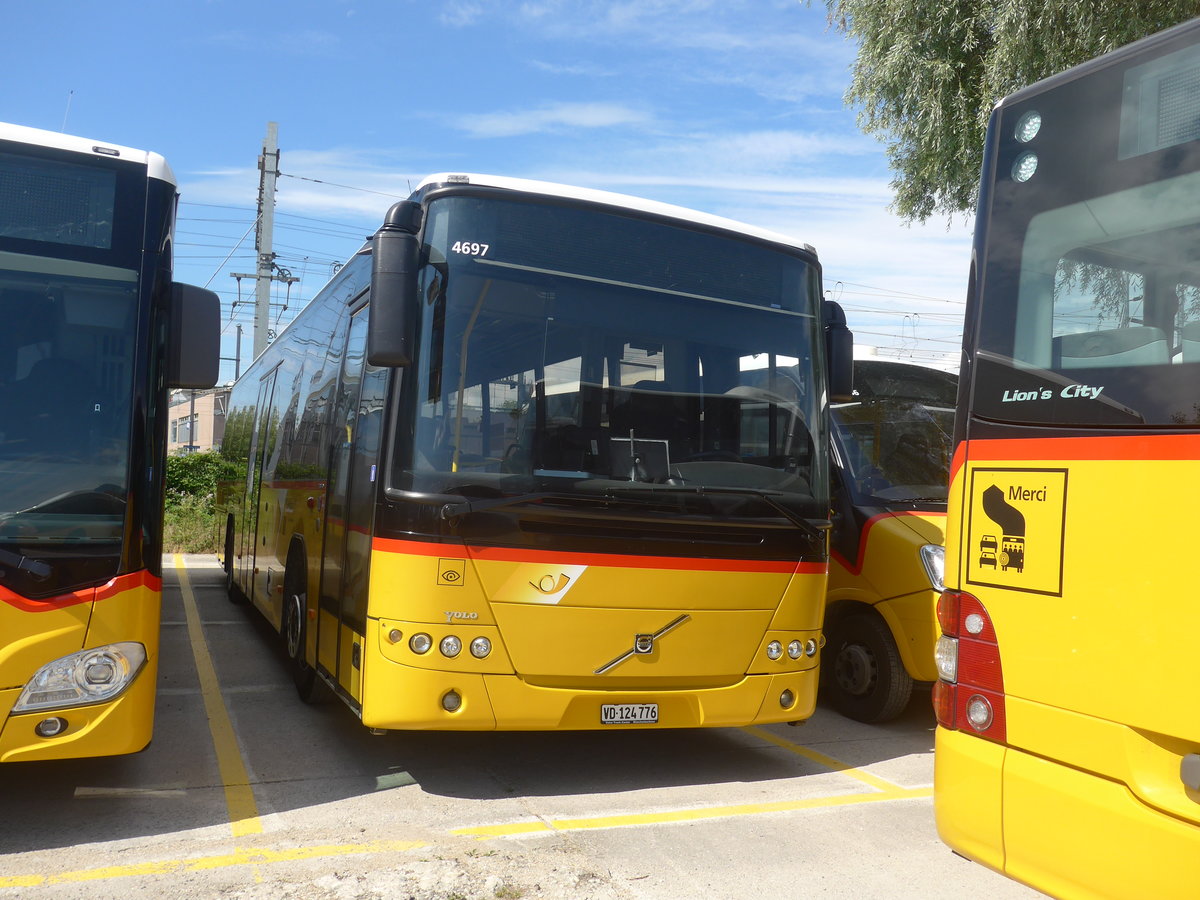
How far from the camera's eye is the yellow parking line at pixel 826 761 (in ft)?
20.2

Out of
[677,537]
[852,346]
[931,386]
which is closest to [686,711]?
[677,537]

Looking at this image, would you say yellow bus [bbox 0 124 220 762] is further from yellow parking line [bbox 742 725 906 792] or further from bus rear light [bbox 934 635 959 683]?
yellow parking line [bbox 742 725 906 792]

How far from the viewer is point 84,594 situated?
4629 mm

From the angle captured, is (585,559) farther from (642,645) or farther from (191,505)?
(191,505)

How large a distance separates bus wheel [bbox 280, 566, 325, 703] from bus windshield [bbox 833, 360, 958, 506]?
400cm

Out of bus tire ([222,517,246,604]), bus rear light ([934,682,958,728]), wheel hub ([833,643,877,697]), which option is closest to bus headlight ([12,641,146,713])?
bus rear light ([934,682,958,728])

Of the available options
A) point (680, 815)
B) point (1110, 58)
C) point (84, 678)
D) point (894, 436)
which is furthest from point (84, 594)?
point (894, 436)

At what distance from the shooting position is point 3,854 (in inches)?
180

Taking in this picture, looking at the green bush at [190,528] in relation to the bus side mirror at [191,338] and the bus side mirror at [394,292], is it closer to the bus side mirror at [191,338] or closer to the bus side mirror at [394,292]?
the bus side mirror at [191,338]

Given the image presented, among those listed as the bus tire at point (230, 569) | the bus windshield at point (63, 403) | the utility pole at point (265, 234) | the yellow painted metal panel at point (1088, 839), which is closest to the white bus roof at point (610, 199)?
the bus windshield at point (63, 403)

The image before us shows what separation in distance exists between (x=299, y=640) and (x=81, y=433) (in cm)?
309

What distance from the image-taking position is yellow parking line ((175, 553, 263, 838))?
5.18m

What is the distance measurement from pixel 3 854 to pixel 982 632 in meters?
4.10

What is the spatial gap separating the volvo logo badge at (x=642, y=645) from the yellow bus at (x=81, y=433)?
222 centimetres
